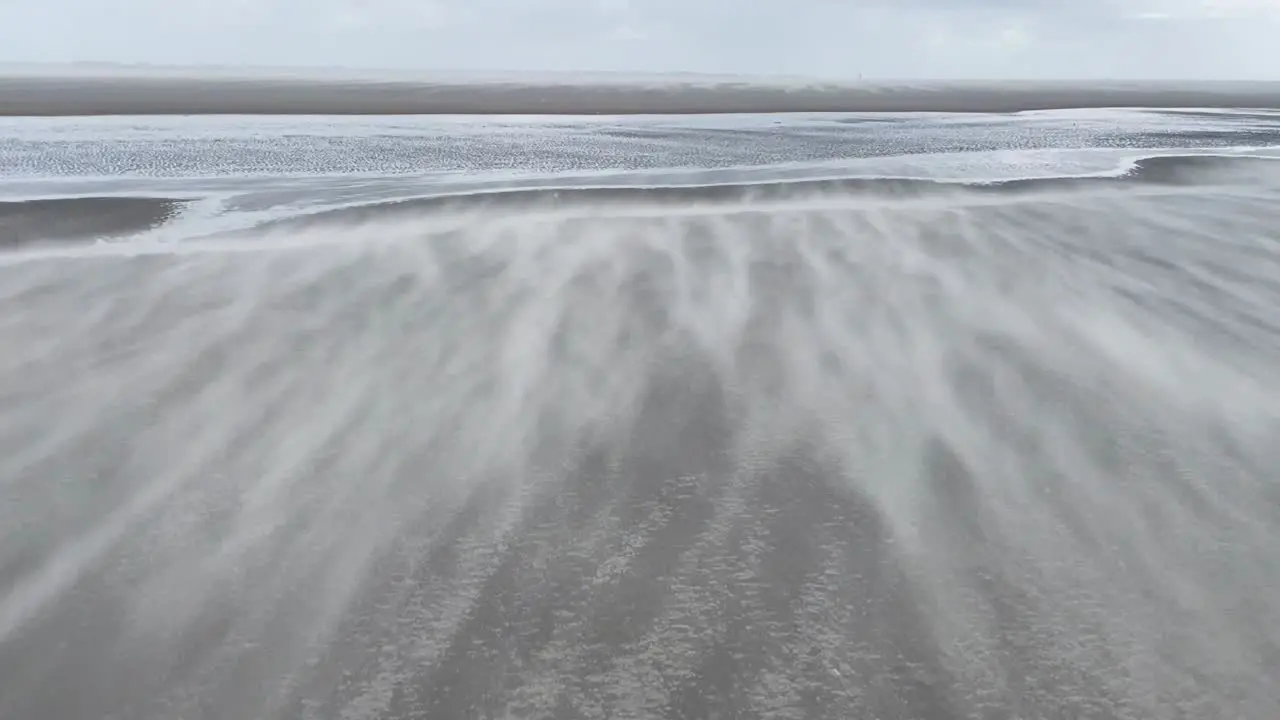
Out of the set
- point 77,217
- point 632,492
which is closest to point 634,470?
point 632,492

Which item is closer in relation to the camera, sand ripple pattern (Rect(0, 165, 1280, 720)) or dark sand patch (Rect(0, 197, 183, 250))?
sand ripple pattern (Rect(0, 165, 1280, 720))

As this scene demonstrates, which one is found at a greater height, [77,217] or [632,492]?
[77,217]

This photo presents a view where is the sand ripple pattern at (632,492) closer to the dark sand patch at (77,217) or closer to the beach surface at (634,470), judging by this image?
the beach surface at (634,470)

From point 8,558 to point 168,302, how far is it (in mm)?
2239

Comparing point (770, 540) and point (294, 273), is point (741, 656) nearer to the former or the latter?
point (770, 540)

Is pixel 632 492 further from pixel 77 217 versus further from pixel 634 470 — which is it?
pixel 77 217

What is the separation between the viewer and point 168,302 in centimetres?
421

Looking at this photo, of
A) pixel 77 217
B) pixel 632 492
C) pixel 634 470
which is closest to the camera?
pixel 632 492

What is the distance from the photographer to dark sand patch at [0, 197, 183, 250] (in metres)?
5.60

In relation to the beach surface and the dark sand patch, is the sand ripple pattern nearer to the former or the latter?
the beach surface

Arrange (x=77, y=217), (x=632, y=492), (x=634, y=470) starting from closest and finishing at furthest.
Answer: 1. (x=632, y=492)
2. (x=634, y=470)
3. (x=77, y=217)

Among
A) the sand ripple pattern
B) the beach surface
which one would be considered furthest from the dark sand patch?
the sand ripple pattern

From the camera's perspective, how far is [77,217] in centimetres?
615

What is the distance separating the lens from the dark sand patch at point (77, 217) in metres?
5.60
